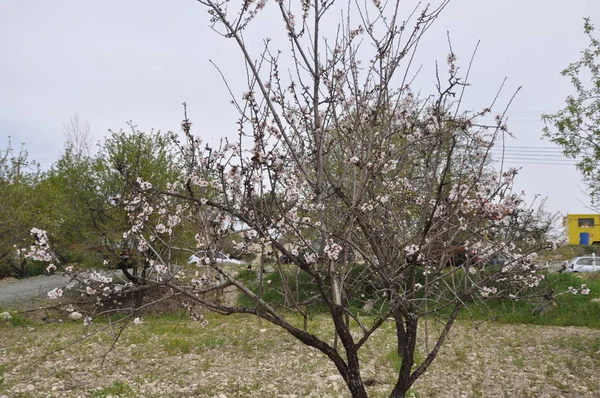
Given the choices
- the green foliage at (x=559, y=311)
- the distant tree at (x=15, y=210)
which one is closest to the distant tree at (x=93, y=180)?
the distant tree at (x=15, y=210)

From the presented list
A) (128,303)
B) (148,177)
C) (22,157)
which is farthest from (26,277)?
(148,177)

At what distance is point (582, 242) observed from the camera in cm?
2753

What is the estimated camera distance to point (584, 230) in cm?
2783

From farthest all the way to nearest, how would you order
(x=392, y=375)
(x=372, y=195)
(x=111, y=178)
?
1. (x=111, y=178)
2. (x=392, y=375)
3. (x=372, y=195)

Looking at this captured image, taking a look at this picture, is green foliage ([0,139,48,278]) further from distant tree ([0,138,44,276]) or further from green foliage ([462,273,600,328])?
green foliage ([462,273,600,328])

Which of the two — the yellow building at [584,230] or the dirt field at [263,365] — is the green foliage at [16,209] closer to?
the dirt field at [263,365]

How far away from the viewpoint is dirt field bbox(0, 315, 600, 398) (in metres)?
6.66

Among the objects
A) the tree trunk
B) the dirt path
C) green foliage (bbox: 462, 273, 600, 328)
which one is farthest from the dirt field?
the dirt path

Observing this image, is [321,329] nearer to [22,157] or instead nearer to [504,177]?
[504,177]

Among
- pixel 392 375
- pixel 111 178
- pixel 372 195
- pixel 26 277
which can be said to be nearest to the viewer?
pixel 372 195

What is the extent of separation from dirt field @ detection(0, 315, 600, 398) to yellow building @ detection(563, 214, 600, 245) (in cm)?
1946

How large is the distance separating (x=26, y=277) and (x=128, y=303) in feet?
37.1

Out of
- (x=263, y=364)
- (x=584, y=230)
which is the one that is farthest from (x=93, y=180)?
(x=584, y=230)

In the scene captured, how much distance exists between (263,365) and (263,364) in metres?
0.07
